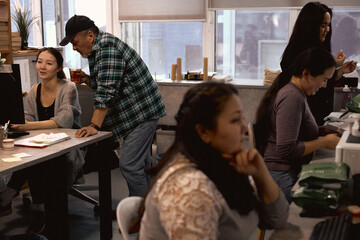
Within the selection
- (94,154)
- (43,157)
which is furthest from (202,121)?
(94,154)

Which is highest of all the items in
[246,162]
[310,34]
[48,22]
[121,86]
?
[48,22]

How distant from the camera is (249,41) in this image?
4.76 metres

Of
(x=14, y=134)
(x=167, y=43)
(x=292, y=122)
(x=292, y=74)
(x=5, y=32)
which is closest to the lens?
(x=292, y=122)

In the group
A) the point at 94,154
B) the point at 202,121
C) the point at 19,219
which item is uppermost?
the point at 202,121

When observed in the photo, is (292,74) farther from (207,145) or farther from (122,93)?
(122,93)

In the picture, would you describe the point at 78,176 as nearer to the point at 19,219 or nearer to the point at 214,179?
the point at 19,219

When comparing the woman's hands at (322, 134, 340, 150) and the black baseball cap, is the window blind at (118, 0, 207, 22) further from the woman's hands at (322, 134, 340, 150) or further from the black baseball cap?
the woman's hands at (322, 134, 340, 150)

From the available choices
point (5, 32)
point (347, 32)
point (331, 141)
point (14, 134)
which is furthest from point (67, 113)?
point (347, 32)

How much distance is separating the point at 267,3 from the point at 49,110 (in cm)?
233

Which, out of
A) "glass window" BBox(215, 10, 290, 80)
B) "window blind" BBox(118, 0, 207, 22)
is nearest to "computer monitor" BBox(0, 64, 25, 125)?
"window blind" BBox(118, 0, 207, 22)

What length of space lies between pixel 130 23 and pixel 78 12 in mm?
656

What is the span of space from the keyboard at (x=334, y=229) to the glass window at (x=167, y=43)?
361 centimetres

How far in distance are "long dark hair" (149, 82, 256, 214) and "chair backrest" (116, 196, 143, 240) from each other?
0.26 meters

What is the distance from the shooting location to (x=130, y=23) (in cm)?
529
